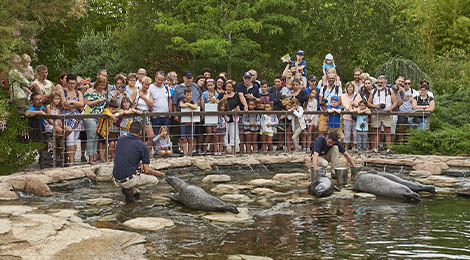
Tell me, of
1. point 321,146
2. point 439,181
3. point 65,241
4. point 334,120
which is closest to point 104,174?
point 321,146

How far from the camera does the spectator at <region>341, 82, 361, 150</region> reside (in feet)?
50.5

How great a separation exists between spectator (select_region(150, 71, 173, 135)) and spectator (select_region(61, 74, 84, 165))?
1935mm

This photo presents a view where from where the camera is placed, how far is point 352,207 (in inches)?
388

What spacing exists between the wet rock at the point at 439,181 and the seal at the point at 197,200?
5138mm

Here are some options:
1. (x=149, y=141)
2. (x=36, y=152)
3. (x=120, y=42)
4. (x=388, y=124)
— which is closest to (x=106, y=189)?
(x=36, y=152)

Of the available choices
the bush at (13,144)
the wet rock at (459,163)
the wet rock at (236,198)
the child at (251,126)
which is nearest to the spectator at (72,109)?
the bush at (13,144)

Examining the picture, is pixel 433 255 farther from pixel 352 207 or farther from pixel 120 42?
pixel 120 42

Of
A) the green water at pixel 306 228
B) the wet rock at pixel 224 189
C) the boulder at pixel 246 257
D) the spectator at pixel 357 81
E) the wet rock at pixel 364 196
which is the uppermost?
the spectator at pixel 357 81

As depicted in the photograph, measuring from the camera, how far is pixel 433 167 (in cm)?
1348

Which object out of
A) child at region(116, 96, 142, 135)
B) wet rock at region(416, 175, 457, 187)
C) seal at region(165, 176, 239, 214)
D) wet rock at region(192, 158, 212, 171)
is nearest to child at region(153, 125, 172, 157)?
wet rock at region(192, 158, 212, 171)

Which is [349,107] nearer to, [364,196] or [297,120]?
[297,120]

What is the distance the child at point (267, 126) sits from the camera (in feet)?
49.2

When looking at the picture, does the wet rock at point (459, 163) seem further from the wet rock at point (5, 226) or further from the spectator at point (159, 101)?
the wet rock at point (5, 226)

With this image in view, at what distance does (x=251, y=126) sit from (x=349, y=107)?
2653 millimetres
